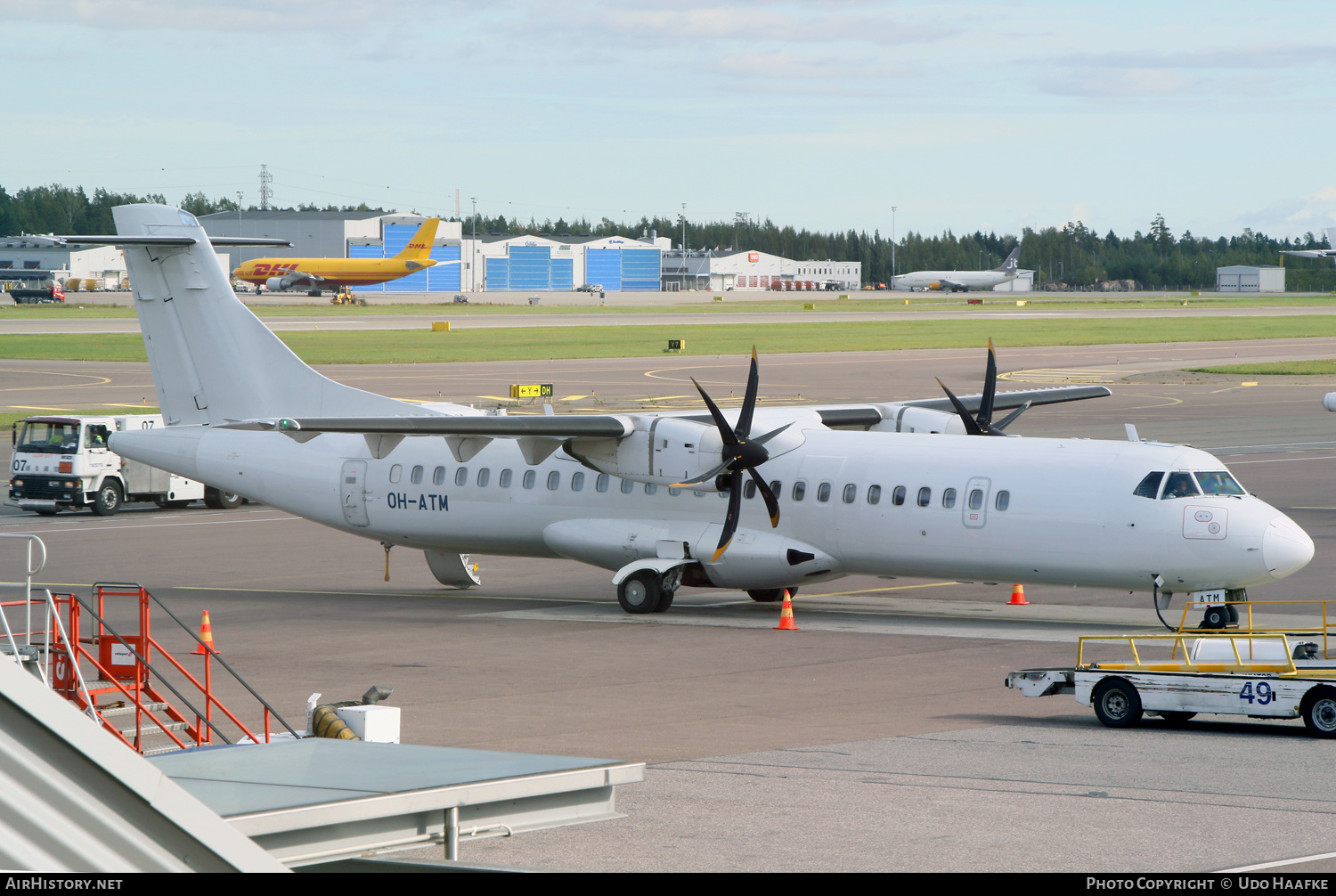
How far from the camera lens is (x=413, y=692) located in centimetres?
1933

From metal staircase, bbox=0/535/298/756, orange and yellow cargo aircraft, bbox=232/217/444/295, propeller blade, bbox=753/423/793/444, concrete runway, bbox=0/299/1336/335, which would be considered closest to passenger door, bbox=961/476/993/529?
propeller blade, bbox=753/423/793/444

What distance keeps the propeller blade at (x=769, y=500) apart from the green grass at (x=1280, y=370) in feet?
201

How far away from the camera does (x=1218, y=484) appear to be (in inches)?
900

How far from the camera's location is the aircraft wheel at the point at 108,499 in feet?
131

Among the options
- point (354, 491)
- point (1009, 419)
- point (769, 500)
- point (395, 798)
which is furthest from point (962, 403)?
point (395, 798)

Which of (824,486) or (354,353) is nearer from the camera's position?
(824,486)

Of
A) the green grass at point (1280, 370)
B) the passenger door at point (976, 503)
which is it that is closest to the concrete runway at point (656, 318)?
the green grass at point (1280, 370)

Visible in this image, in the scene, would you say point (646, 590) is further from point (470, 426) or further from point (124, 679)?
point (124, 679)

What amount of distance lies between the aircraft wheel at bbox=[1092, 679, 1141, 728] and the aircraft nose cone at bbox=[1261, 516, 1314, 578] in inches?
242

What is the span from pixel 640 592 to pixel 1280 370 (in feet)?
213

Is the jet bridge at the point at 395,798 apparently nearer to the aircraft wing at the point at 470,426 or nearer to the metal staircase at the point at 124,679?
the metal staircase at the point at 124,679
